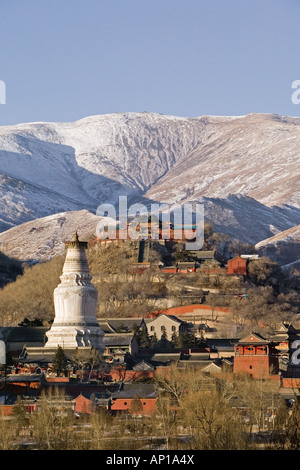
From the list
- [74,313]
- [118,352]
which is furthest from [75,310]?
[118,352]

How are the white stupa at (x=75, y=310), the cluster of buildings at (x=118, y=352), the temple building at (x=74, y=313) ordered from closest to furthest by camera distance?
1. the cluster of buildings at (x=118, y=352)
2. the temple building at (x=74, y=313)
3. the white stupa at (x=75, y=310)

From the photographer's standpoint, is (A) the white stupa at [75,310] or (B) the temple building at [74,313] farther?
(A) the white stupa at [75,310]

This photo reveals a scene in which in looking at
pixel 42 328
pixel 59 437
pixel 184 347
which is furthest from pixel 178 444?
pixel 42 328

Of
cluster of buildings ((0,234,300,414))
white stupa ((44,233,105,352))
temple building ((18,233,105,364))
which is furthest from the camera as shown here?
white stupa ((44,233,105,352))

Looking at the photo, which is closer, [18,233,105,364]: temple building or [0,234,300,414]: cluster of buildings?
[0,234,300,414]: cluster of buildings

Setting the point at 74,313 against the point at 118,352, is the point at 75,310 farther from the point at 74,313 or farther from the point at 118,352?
the point at 118,352

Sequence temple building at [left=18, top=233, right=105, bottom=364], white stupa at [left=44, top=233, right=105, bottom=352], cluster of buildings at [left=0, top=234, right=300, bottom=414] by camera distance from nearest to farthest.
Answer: cluster of buildings at [left=0, top=234, right=300, bottom=414], temple building at [left=18, top=233, right=105, bottom=364], white stupa at [left=44, top=233, right=105, bottom=352]
